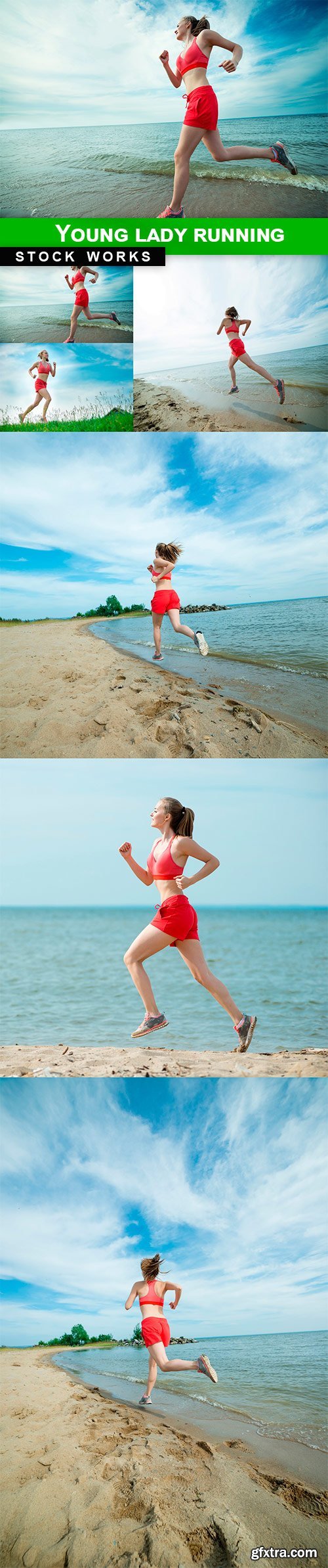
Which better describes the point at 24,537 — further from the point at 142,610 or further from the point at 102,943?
the point at 102,943

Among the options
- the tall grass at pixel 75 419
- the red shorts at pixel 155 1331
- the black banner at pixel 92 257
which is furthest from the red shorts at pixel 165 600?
the red shorts at pixel 155 1331

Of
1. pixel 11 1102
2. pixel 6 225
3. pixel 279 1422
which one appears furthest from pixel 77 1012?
pixel 6 225

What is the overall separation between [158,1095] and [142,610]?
10.5 feet

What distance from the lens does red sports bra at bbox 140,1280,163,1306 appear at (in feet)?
15.1

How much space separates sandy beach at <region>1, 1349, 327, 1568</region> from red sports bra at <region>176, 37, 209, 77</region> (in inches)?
307

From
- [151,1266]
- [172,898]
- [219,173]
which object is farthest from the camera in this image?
[219,173]

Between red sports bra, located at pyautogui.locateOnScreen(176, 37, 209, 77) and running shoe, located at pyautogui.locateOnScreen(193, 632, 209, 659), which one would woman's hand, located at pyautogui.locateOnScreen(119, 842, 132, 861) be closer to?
running shoe, located at pyautogui.locateOnScreen(193, 632, 209, 659)

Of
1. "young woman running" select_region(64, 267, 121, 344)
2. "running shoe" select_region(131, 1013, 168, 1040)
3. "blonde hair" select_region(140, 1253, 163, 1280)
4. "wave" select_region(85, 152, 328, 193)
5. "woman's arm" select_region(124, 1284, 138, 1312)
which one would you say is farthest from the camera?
"wave" select_region(85, 152, 328, 193)

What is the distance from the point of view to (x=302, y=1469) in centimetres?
403

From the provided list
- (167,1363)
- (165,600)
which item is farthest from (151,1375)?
(165,600)

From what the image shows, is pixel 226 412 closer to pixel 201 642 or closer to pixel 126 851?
pixel 201 642

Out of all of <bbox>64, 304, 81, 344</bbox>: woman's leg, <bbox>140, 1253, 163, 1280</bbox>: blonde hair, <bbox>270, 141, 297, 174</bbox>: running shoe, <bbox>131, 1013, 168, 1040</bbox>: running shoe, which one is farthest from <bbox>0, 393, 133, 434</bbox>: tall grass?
<bbox>140, 1253, 163, 1280</bbox>: blonde hair

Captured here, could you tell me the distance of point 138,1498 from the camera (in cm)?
373

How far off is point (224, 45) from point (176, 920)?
5605 millimetres
